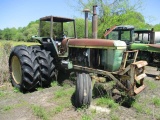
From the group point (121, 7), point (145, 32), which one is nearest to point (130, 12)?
point (121, 7)

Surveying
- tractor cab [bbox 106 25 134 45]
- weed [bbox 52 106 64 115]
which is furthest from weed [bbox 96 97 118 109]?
tractor cab [bbox 106 25 134 45]

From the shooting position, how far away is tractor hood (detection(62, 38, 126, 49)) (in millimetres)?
4988

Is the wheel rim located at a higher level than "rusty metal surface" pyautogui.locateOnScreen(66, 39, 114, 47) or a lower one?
lower

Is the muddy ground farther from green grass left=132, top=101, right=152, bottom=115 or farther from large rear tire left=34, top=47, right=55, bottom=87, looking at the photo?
large rear tire left=34, top=47, right=55, bottom=87

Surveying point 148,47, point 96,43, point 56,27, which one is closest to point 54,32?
point 56,27

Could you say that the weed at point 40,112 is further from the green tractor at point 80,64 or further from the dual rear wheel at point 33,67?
the dual rear wheel at point 33,67

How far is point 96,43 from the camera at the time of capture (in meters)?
5.35

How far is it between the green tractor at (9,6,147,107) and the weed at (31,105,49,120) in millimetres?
753

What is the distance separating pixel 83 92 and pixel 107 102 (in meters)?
0.64

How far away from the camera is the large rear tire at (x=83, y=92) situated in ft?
14.7

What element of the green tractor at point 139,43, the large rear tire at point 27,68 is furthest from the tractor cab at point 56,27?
the green tractor at point 139,43

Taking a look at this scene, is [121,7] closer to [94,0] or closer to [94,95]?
[94,0]

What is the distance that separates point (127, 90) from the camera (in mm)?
4816

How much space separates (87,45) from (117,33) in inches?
235
